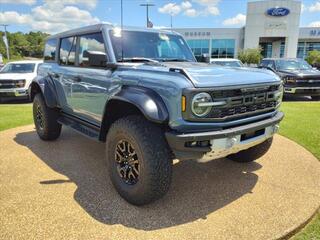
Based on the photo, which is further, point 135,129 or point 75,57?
point 75,57

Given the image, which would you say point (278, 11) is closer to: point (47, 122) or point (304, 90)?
point (304, 90)

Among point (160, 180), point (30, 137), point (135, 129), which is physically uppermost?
point (135, 129)

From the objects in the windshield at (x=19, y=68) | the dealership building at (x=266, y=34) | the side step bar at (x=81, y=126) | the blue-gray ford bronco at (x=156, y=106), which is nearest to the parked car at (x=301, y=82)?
the blue-gray ford bronco at (x=156, y=106)

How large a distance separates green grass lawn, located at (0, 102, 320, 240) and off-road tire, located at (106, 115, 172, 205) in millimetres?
1350

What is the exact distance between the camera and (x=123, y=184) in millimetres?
3432

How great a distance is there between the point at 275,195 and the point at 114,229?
192 cm

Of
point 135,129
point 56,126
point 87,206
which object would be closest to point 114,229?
point 87,206

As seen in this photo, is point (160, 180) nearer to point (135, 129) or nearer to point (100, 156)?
point (135, 129)

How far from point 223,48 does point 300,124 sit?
4539 centimetres

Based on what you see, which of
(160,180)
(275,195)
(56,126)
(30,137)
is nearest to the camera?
(160,180)

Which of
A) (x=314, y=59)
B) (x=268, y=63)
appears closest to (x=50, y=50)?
(x=268, y=63)

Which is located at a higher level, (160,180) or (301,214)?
(160,180)

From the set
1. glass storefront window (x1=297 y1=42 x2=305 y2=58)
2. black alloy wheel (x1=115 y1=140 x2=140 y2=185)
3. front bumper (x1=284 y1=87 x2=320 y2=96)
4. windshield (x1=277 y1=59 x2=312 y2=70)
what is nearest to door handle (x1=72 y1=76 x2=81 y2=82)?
black alloy wheel (x1=115 y1=140 x2=140 y2=185)

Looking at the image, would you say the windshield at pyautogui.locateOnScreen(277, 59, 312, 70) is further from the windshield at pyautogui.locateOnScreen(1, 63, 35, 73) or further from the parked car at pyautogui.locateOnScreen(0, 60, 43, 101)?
the windshield at pyautogui.locateOnScreen(1, 63, 35, 73)
